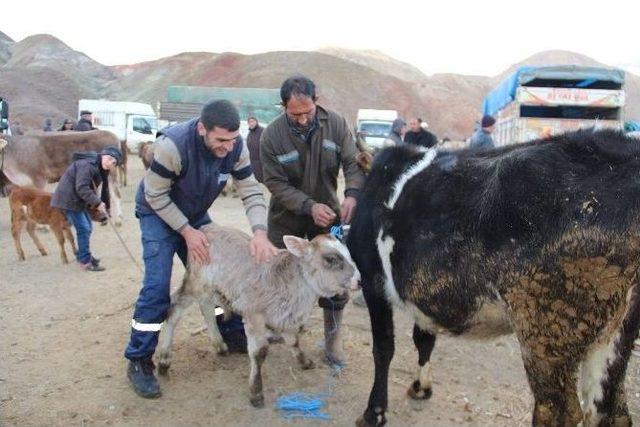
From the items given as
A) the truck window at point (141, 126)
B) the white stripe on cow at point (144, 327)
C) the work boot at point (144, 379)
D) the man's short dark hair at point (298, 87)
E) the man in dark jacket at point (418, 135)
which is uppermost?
the man's short dark hair at point (298, 87)

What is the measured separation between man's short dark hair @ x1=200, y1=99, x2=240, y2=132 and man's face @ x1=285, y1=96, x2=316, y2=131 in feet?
1.74

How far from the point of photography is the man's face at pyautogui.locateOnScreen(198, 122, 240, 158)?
4.22 m

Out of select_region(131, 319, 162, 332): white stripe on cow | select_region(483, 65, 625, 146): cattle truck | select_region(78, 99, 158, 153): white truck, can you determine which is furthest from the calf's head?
select_region(78, 99, 158, 153): white truck

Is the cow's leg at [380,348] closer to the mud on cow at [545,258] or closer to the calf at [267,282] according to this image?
the calf at [267,282]

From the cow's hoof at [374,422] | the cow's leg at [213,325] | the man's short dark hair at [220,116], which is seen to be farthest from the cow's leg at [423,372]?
the man's short dark hair at [220,116]

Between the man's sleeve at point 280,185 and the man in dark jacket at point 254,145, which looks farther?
the man in dark jacket at point 254,145

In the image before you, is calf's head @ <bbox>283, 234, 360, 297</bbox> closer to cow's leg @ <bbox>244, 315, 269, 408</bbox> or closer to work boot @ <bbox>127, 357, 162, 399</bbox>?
cow's leg @ <bbox>244, 315, 269, 408</bbox>

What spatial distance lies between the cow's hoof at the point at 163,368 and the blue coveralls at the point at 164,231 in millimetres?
286

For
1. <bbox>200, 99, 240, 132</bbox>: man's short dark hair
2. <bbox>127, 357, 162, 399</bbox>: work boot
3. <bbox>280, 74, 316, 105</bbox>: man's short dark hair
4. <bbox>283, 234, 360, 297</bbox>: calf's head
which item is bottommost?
<bbox>127, 357, 162, 399</bbox>: work boot

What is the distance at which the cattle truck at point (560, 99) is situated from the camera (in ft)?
53.6

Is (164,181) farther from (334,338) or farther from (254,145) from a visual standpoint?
(254,145)

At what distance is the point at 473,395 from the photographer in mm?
4637

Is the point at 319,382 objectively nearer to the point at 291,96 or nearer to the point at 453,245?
the point at 453,245

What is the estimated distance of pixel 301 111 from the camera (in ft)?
15.1
